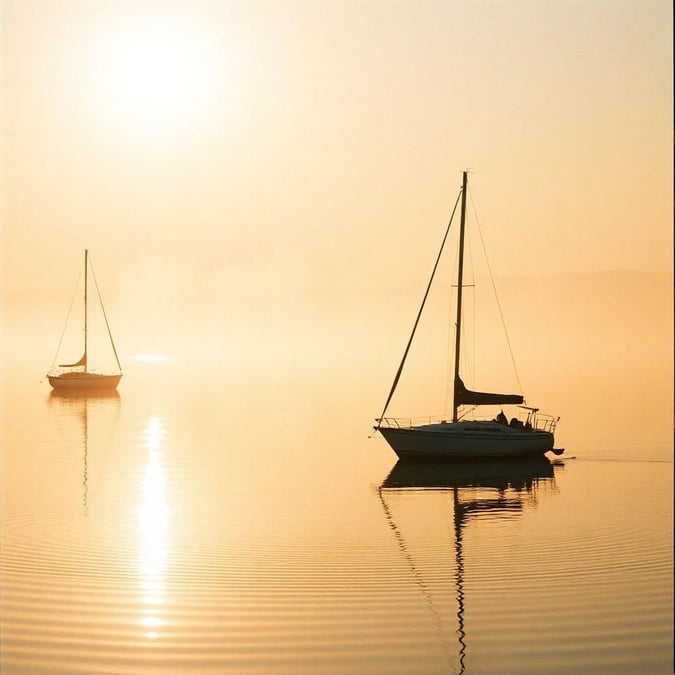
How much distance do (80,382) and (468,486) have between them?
3182 inches

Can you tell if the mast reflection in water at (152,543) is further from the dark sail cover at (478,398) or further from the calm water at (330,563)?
the dark sail cover at (478,398)

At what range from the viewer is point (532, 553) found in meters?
31.7

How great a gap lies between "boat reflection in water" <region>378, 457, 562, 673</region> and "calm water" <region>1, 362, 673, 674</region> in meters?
0.16

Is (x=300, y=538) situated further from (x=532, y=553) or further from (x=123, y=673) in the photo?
(x=123, y=673)

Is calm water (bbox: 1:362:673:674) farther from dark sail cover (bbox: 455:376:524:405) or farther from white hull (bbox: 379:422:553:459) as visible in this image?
dark sail cover (bbox: 455:376:524:405)

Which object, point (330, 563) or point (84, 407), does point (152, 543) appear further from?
point (84, 407)

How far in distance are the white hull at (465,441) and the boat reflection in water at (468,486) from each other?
60cm

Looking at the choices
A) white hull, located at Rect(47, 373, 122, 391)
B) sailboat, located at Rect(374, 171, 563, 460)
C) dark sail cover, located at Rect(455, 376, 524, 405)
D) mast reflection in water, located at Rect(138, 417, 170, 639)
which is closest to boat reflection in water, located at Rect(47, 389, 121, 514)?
white hull, located at Rect(47, 373, 122, 391)

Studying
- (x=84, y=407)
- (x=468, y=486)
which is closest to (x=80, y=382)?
(x=84, y=407)

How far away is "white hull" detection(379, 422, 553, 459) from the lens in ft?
168

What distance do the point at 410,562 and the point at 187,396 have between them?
3897 inches

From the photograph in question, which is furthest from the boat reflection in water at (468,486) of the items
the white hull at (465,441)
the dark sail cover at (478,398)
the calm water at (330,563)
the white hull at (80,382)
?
the white hull at (80,382)

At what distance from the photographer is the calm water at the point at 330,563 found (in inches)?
855

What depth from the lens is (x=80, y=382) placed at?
389 feet
